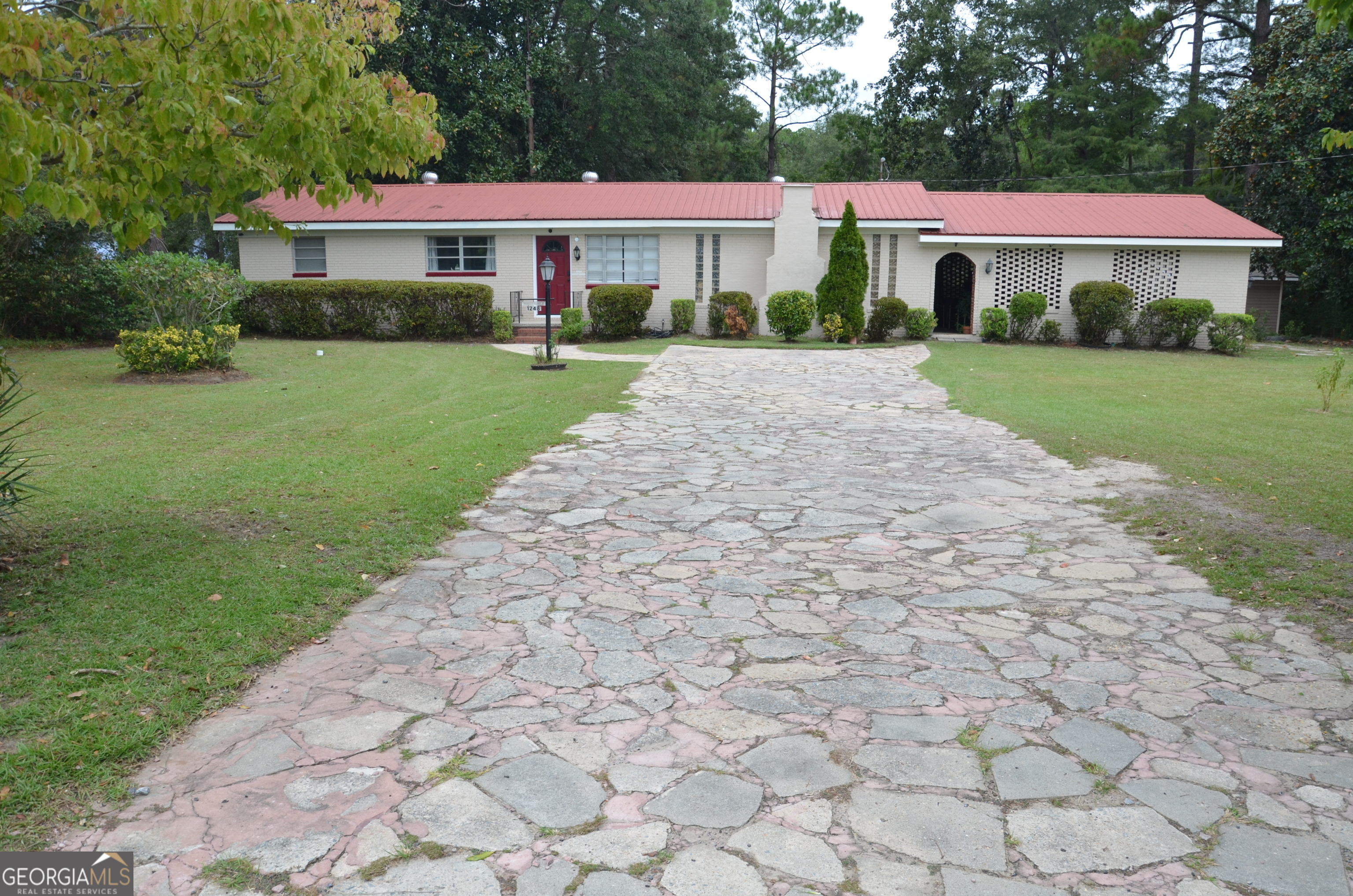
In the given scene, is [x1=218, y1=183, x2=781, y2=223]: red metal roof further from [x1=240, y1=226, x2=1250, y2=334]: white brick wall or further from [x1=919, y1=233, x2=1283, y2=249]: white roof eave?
[x1=919, y1=233, x2=1283, y2=249]: white roof eave

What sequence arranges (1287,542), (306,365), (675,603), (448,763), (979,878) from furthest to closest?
(306,365), (1287,542), (675,603), (448,763), (979,878)

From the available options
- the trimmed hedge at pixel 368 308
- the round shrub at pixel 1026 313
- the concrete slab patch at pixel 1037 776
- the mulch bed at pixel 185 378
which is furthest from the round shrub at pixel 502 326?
the concrete slab patch at pixel 1037 776

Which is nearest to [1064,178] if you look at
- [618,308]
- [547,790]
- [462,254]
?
[618,308]

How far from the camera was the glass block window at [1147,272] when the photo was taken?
22.5 metres

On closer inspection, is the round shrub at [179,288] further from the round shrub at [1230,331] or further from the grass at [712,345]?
the round shrub at [1230,331]

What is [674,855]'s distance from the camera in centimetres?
267

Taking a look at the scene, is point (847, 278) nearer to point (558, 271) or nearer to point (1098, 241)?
Result: point (1098, 241)

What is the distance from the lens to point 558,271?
911 inches

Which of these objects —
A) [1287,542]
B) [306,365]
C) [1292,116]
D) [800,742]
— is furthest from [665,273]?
[800,742]

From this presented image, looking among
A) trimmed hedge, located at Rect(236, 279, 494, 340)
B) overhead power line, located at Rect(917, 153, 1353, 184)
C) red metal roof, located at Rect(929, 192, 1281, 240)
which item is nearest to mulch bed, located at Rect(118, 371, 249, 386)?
trimmed hedge, located at Rect(236, 279, 494, 340)

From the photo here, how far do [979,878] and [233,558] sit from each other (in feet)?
13.9

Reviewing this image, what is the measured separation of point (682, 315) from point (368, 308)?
719 cm

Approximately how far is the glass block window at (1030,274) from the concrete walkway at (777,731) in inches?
709

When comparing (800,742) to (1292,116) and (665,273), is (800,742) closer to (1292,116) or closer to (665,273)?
(665,273)
